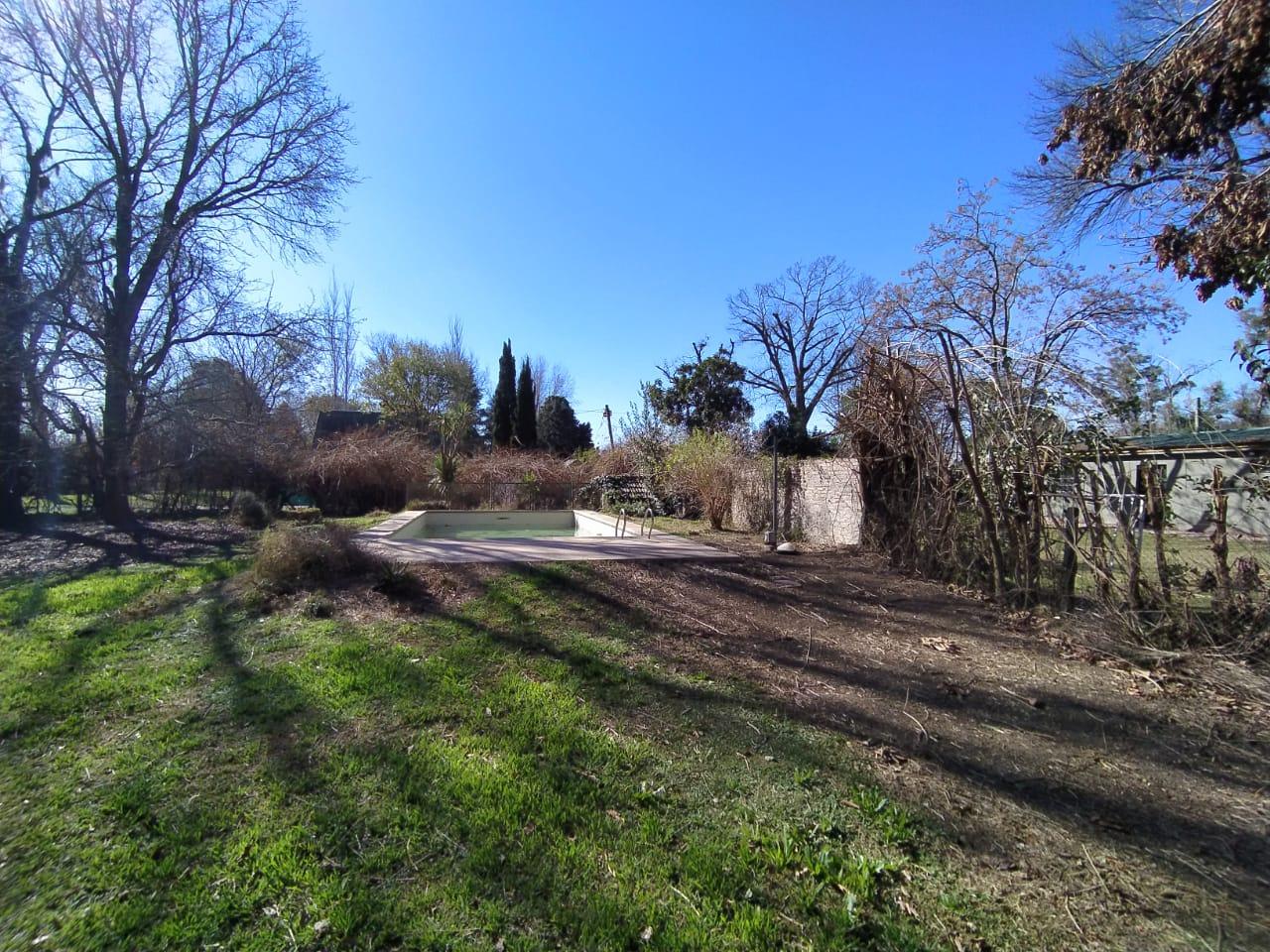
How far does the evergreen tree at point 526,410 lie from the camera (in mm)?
31886

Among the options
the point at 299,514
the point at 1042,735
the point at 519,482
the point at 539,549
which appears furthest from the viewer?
the point at 519,482

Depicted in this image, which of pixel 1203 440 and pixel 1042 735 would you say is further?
pixel 1203 440

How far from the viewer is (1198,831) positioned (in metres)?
2.38

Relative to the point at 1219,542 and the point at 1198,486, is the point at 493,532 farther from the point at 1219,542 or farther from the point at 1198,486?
the point at 1219,542

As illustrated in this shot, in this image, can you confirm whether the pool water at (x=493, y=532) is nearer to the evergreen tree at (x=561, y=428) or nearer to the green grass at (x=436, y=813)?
the green grass at (x=436, y=813)

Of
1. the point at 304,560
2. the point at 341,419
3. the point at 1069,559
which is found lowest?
Answer: the point at 304,560

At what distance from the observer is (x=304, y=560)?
6.07m

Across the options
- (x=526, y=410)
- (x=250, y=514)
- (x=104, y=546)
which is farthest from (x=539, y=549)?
(x=526, y=410)

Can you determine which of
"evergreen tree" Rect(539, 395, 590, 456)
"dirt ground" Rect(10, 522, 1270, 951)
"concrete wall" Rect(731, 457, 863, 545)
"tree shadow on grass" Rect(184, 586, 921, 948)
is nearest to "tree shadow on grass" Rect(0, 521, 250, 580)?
"dirt ground" Rect(10, 522, 1270, 951)

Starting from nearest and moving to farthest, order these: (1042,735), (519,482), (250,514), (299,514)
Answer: (1042,735), (250,514), (299,514), (519,482)

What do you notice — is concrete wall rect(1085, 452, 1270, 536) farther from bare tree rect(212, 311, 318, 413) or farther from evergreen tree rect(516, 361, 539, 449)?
evergreen tree rect(516, 361, 539, 449)

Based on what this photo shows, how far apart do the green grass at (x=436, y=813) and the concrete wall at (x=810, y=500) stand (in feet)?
18.9

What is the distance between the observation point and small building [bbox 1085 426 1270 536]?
12.8 ft

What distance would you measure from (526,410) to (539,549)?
24587mm
